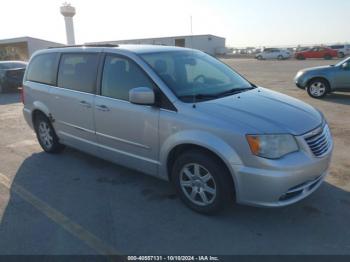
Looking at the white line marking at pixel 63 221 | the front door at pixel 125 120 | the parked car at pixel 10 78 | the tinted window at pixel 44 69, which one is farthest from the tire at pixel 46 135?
the parked car at pixel 10 78

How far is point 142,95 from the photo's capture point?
12.5 feet

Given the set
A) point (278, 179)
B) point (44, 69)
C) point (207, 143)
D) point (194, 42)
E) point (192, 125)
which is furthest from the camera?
point (194, 42)

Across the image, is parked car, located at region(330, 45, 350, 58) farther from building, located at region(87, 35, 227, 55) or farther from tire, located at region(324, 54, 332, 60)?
building, located at region(87, 35, 227, 55)

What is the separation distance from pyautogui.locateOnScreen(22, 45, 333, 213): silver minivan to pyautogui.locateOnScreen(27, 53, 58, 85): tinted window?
0.17m

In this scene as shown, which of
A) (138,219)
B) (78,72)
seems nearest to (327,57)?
(78,72)

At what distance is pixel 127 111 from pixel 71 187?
1.40 metres

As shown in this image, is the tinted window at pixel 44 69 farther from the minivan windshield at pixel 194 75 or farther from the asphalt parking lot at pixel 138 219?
the minivan windshield at pixel 194 75

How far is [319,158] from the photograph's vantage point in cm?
356

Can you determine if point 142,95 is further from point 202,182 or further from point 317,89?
point 317,89

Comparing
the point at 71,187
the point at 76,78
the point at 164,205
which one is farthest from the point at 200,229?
the point at 76,78

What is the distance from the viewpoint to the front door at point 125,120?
4.12 meters

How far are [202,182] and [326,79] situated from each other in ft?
28.7

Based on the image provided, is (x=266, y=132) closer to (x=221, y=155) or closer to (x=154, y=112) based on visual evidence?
(x=221, y=155)

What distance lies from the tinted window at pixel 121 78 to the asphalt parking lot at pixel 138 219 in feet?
4.22
